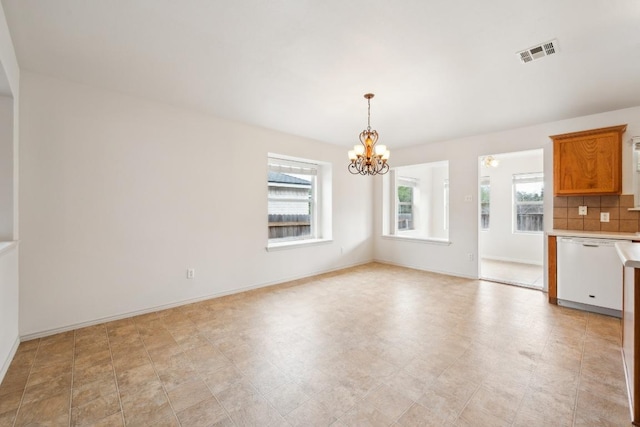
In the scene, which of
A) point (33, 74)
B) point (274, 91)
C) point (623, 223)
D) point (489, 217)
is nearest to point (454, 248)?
point (623, 223)

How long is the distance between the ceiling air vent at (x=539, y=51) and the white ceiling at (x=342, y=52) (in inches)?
2.1

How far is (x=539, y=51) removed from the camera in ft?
7.59

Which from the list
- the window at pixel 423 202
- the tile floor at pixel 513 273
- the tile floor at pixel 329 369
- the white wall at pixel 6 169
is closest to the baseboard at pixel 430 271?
the tile floor at pixel 513 273

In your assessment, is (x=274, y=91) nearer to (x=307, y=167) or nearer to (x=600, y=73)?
(x=307, y=167)

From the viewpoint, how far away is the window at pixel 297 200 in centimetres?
491

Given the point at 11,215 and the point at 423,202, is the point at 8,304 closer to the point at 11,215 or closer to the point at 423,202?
the point at 11,215

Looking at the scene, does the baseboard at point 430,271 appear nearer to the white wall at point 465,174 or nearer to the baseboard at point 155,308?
the white wall at point 465,174

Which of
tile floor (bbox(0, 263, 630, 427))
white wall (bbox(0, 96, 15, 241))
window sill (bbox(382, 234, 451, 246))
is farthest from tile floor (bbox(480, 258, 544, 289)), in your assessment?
white wall (bbox(0, 96, 15, 241))

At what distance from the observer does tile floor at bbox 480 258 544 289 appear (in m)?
4.51

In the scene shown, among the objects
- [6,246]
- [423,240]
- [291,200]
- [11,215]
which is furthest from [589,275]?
[11,215]

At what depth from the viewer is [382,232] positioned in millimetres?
6145

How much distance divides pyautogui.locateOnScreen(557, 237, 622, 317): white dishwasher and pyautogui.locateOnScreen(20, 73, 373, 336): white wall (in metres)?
3.91

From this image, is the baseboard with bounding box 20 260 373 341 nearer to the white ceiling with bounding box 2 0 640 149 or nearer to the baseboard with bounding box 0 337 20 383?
the baseboard with bounding box 0 337 20 383

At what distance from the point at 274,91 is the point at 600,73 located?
3.25m
